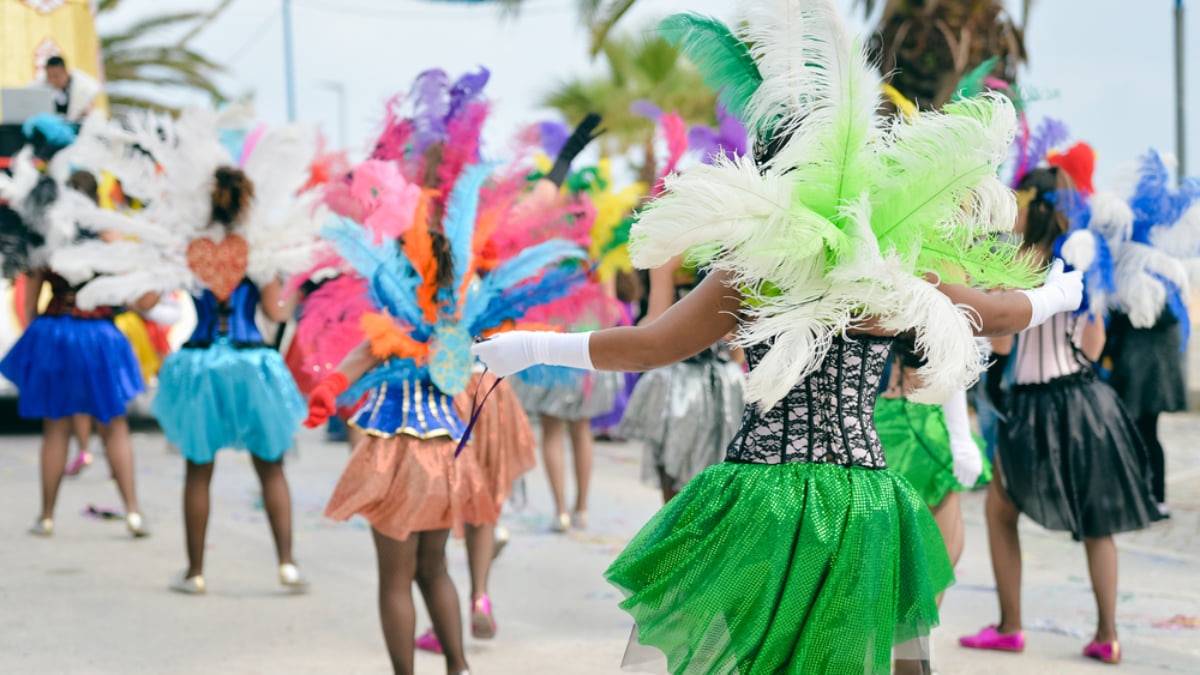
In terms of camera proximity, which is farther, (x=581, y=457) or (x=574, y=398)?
(x=581, y=457)

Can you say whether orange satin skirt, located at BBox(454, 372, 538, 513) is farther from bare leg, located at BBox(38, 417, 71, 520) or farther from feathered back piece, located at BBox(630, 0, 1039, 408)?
bare leg, located at BBox(38, 417, 71, 520)

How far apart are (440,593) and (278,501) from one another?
2.00m

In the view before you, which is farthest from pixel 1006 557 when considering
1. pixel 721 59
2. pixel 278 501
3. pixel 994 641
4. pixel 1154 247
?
pixel 278 501

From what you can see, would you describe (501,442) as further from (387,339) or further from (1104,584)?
(1104,584)

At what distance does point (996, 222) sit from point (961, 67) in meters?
8.16

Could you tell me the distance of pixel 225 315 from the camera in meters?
5.94

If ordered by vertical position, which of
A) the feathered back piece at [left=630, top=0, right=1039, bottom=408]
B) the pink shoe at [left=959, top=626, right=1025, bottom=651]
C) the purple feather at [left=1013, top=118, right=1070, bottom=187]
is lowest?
the pink shoe at [left=959, top=626, right=1025, bottom=651]

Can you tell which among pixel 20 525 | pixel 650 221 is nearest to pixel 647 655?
pixel 650 221

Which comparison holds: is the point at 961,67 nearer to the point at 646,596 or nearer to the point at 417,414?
the point at 417,414

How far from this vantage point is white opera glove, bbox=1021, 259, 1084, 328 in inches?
124

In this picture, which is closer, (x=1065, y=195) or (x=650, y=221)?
(x=650, y=221)

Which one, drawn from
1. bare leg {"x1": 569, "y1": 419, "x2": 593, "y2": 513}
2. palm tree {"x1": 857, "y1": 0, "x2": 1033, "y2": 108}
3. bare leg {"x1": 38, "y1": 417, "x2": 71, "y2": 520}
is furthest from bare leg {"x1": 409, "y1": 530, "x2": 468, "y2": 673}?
palm tree {"x1": 857, "y1": 0, "x2": 1033, "y2": 108}

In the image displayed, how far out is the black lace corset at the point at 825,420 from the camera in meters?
2.95

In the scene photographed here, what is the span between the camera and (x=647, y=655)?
3.04 m
